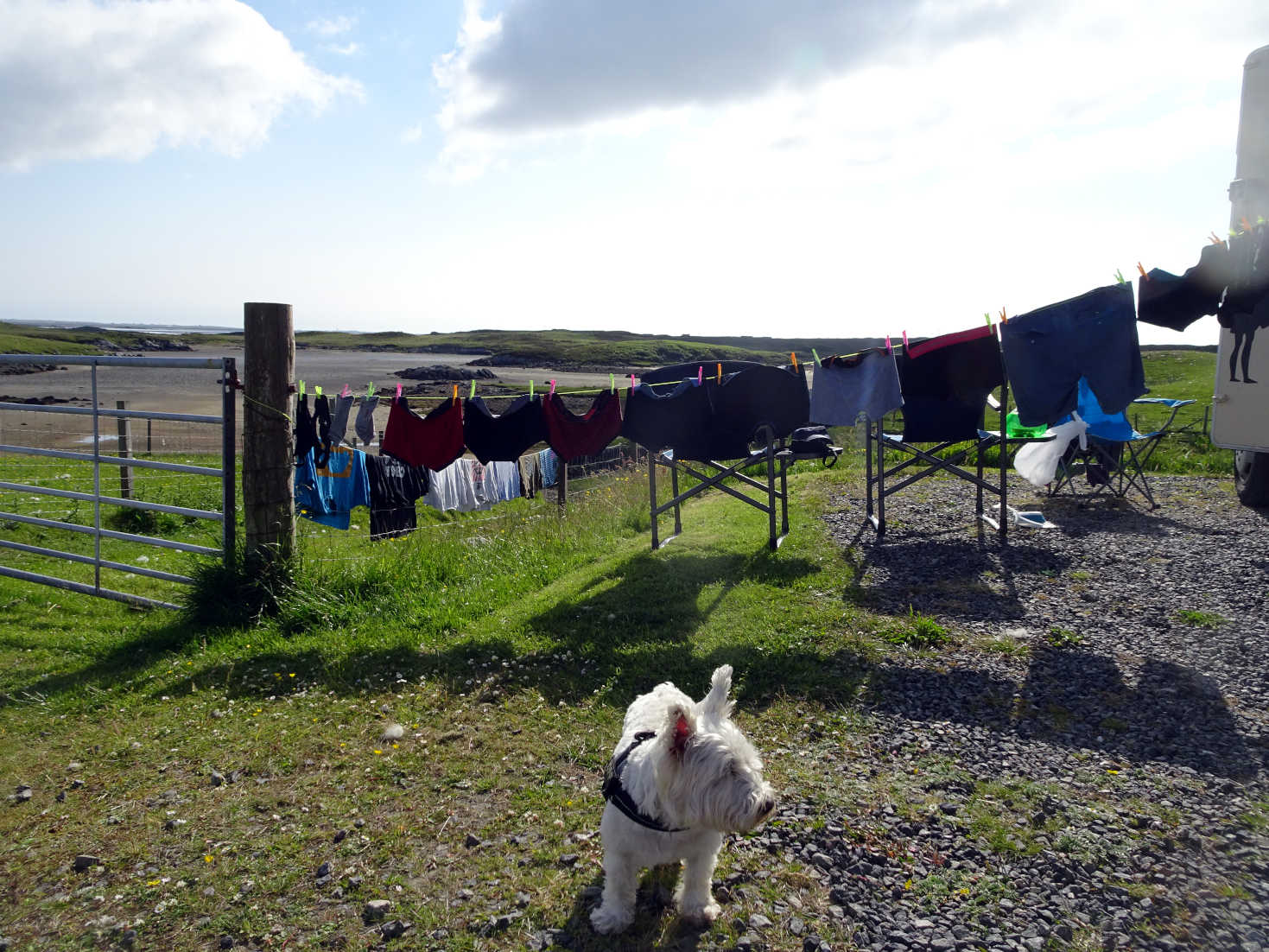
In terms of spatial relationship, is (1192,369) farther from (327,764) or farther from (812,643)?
(327,764)

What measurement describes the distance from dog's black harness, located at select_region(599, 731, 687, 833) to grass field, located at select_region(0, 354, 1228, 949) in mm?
614

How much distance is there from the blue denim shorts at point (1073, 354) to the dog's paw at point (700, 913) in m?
6.46

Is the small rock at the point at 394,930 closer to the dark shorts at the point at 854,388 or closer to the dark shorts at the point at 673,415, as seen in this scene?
the dark shorts at the point at 673,415

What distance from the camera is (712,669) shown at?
22.3 ft

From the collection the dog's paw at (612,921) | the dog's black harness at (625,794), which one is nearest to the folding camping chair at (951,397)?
the dog's black harness at (625,794)

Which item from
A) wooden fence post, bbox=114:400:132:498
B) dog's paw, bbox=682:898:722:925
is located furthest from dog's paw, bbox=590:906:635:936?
wooden fence post, bbox=114:400:132:498

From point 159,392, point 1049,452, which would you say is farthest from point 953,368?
point 159,392

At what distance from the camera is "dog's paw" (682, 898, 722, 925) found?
3.99 m

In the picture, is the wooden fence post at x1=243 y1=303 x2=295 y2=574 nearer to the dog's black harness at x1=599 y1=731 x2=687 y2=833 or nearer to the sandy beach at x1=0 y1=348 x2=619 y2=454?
the sandy beach at x1=0 y1=348 x2=619 y2=454

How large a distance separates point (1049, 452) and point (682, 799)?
1050cm

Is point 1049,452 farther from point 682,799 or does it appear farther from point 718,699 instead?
point 682,799

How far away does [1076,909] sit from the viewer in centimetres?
393

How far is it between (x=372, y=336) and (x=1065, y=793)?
158m

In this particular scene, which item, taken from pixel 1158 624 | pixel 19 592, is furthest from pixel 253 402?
pixel 1158 624
